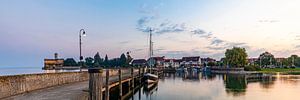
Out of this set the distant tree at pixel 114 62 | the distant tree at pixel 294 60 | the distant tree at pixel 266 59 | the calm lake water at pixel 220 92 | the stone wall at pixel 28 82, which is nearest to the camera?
the stone wall at pixel 28 82

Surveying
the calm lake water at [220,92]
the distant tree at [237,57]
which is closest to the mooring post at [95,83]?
the calm lake water at [220,92]

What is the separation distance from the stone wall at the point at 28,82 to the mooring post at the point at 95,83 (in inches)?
151

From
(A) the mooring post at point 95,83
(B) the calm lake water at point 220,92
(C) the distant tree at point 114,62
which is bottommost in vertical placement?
(B) the calm lake water at point 220,92

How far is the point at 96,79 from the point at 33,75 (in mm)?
6688

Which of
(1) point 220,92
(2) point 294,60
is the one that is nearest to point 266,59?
(2) point 294,60

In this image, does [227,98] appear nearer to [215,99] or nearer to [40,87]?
[215,99]

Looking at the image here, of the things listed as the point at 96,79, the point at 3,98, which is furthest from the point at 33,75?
the point at 96,79

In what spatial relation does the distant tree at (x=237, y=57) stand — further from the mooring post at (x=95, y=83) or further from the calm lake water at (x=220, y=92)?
Answer: the mooring post at (x=95, y=83)

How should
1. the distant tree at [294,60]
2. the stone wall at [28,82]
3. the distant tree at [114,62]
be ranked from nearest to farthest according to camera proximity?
→ the stone wall at [28,82] < the distant tree at [114,62] < the distant tree at [294,60]

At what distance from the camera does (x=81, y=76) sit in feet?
97.9

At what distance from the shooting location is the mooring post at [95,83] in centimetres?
1159

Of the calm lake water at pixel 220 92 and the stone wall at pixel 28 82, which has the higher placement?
the stone wall at pixel 28 82

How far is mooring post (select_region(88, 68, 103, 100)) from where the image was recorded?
11.6 m

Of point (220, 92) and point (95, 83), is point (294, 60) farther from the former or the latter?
point (95, 83)
